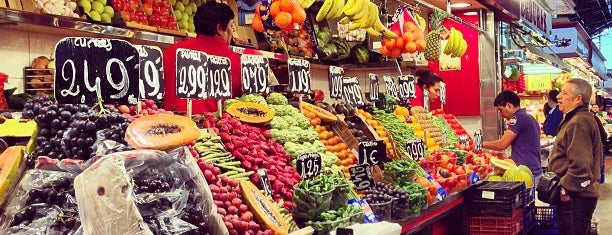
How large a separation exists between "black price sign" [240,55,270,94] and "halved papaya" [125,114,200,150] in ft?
4.76

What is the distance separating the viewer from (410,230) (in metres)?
3.85

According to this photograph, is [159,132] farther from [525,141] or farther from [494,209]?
[525,141]

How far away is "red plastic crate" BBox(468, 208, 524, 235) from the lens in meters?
4.83

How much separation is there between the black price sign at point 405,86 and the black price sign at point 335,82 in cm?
142

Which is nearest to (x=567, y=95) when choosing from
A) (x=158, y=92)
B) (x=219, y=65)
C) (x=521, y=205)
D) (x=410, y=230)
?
(x=521, y=205)

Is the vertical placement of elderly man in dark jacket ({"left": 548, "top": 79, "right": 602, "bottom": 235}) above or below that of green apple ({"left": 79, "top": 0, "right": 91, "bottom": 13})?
below

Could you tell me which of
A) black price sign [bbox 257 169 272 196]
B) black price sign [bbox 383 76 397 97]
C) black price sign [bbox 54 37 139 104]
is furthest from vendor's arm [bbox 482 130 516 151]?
black price sign [bbox 54 37 139 104]

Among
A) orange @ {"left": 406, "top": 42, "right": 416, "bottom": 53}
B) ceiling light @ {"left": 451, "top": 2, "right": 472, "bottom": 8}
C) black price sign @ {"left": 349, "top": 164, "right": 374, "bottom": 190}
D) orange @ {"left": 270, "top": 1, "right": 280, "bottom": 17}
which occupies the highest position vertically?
ceiling light @ {"left": 451, "top": 2, "right": 472, "bottom": 8}

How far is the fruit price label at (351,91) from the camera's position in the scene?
4945mm

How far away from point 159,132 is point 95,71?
465 mm

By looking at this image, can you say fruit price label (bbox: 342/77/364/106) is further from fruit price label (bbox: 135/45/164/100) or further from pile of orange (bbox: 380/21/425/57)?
fruit price label (bbox: 135/45/164/100)

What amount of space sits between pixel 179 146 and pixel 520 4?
8.79 m

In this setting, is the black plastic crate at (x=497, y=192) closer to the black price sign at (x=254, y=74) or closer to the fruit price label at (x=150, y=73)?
the black price sign at (x=254, y=74)

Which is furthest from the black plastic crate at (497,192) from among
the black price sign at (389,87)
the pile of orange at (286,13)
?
the pile of orange at (286,13)
